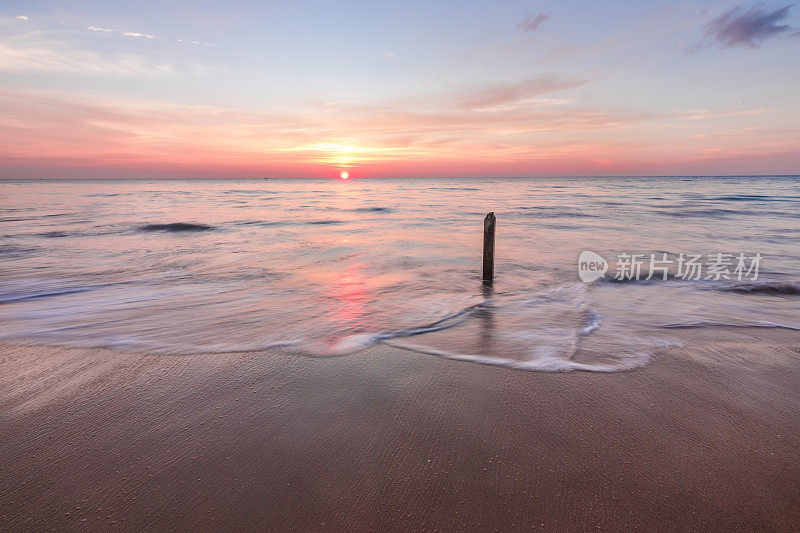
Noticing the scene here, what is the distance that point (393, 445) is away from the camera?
3.56 m

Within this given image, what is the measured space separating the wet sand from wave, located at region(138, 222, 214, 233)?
20.8 m

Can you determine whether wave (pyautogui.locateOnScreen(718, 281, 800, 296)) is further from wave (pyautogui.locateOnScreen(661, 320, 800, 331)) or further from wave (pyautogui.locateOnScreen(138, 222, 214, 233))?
wave (pyautogui.locateOnScreen(138, 222, 214, 233))

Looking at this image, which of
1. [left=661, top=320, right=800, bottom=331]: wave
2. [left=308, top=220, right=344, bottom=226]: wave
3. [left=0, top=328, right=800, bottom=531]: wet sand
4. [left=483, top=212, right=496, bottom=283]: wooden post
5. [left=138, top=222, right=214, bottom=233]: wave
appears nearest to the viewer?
[left=0, top=328, right=800, bottom=531]: wet sand

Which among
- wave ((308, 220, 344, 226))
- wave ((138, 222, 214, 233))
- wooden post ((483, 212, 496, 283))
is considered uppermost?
wooden post ((483, 212, 496, 283))

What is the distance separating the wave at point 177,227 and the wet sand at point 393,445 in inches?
820

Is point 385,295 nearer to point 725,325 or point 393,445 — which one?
point 393,445

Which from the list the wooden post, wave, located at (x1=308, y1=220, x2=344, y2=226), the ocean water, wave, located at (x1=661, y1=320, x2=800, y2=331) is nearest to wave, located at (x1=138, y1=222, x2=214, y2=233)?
the ocean water

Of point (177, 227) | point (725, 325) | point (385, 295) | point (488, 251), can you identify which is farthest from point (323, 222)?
point (725, 325)

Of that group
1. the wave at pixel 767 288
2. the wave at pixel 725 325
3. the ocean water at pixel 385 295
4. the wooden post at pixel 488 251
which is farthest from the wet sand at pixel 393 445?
the wave at pixel 767 288

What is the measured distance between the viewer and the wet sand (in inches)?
110

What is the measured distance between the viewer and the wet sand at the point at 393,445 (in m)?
2.81

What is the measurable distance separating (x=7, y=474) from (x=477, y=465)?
12.2 feet

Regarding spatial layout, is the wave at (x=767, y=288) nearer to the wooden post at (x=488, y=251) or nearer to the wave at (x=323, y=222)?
the wooden post at (x=488, y=251)

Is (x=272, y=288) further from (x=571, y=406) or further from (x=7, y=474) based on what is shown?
(x=571, y=406)
